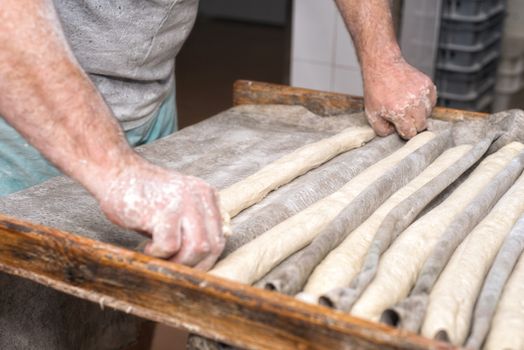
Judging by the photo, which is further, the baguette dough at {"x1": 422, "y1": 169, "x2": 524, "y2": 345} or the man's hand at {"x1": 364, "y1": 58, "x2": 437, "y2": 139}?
the man's hand at {"x1": 364, "y1": 58, "x2": 437, "y2": 139}

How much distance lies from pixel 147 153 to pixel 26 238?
60 centimetres

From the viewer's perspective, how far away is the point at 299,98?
6.52ft

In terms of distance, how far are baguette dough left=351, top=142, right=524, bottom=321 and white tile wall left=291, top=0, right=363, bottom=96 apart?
6.44 feet

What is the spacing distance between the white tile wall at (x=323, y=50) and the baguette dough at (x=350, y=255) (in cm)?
204

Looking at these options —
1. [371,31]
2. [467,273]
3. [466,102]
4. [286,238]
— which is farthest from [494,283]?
[466,102]

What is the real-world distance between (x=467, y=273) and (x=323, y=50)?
8.16 feet

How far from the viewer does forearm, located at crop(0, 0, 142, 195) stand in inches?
43.3

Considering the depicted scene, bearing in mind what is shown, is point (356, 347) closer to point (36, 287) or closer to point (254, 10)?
point (36, 287)

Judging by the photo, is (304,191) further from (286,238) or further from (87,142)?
(87,142)

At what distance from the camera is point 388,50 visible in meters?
1.81

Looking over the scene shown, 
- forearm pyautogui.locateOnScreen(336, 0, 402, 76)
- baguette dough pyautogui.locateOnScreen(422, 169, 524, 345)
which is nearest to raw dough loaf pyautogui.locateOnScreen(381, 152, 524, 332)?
baguette dough pyautogui.locateOnScreen(422, 169, 524, 345)

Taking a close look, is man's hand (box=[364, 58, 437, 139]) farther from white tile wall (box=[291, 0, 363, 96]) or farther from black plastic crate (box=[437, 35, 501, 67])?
black plastic crate (box=[437, 35, 501, 67])

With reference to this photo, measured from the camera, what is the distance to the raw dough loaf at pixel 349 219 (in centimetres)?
107

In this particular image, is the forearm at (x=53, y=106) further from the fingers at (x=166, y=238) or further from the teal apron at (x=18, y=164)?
the teal apron at (x=18, y=164)
